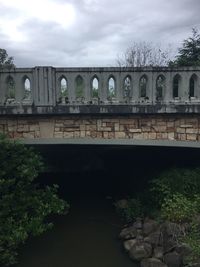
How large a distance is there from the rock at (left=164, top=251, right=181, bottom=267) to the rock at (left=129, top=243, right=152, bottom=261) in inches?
23.8

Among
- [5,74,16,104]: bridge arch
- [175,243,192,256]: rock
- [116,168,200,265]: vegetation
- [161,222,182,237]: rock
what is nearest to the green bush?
[116,168,200,265]: vegetation

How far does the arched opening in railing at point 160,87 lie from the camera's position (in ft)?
30.5

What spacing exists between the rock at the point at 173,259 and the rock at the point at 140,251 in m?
0.60

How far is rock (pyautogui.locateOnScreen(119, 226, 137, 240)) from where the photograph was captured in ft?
34.0

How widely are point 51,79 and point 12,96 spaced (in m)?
1.47

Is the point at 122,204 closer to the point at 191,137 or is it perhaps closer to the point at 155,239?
the point at 155,239

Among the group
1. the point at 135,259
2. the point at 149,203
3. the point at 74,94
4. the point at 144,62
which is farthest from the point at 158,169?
the point at 144,62

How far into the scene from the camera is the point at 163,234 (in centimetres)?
949

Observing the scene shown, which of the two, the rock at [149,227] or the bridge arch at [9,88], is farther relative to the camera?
the rock at [149,227]

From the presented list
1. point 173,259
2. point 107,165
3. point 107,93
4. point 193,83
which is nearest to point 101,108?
point 107,93

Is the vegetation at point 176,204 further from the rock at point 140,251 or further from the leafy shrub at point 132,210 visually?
the rock at point 140,251

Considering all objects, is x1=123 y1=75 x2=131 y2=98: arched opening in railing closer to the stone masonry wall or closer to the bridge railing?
the bridge railing

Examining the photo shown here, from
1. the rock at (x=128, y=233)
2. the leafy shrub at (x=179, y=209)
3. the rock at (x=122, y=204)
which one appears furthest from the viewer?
the rock at (x=122, y=204)

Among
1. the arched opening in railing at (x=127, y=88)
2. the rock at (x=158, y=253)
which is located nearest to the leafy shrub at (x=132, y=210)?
the rock at (x=158, y=253)
